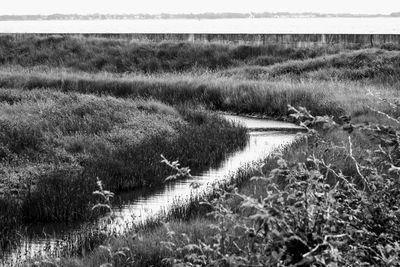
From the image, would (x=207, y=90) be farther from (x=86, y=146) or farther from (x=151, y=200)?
(x=151, y=200)

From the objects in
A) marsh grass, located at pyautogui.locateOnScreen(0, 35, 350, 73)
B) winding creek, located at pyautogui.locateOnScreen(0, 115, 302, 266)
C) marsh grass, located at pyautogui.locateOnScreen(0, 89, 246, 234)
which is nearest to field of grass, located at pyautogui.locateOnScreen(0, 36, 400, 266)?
marsh grass, located at pyautogui.locateOnScreen(0, 89, 246, 234)

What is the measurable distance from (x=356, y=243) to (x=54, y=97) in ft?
60.0

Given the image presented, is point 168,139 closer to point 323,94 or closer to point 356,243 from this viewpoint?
point 323,94

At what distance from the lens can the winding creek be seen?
9.85 metres

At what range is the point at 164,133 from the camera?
18.8 meters

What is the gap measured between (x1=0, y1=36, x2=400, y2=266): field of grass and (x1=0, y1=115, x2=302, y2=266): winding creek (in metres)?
0.40

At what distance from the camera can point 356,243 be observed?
210 inches

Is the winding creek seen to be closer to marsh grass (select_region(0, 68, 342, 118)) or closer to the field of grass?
the field of grass

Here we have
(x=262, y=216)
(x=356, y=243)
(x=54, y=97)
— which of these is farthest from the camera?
(x=54, y=97)

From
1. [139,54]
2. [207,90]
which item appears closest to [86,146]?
[207,90]

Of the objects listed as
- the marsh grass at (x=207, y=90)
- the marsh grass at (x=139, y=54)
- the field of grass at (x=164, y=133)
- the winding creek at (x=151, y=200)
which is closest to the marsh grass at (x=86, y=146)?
the field of grass at (x=164, y=133)

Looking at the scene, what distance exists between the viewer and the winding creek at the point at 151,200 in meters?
9.85

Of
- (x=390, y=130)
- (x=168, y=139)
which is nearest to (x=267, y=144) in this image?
(x=168, y=139)

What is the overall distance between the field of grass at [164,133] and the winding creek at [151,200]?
0.40 meters
